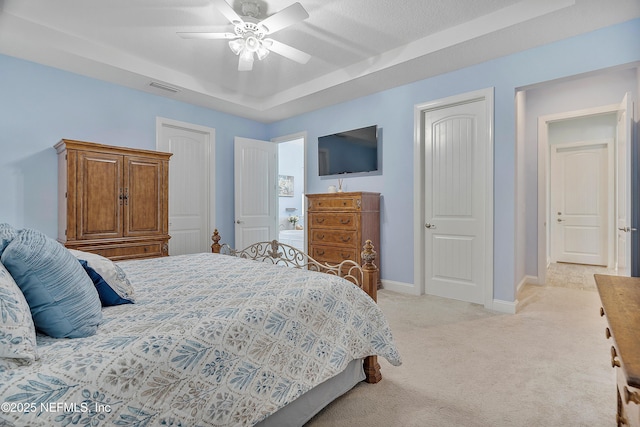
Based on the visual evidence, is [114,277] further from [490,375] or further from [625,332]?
[490,375]

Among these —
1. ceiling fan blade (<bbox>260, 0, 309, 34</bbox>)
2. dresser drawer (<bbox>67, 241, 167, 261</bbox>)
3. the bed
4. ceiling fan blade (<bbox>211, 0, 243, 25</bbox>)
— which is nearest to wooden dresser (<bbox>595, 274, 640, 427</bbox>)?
the bed

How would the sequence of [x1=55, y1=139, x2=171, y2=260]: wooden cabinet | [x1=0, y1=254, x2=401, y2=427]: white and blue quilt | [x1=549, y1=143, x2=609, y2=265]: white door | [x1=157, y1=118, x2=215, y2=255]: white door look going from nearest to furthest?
[x1=0, y1=254, x2=401, y2=427]: white and blue quilt → [x1=55, y1=139, x2=171, y2=260]: wooden cabinet → [x1=157, y1=118, x2=215, y2=255]: white door → [x1=549, y1=143, x2=609, y2=265]: white door

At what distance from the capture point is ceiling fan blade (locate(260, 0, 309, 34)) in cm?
217

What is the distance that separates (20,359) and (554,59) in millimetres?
3993

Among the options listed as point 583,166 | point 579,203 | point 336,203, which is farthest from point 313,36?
point 579,203

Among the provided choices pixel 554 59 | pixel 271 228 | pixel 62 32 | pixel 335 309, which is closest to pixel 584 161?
pixel 554 59

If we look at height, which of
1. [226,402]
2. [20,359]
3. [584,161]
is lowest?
[226,402]

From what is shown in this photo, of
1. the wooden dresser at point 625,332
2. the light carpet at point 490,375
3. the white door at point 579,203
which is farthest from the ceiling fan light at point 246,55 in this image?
Result: the white door at point 579,203

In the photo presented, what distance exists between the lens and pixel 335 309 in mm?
1608

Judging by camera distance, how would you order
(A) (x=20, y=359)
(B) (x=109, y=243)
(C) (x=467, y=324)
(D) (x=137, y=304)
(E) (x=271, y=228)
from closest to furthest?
(A) (x=20, y=359)
(D) (x=137, y=304)
(C) (x=467, y=324)
(B) (x=109, y=243)
(E) (x=271, y=228)

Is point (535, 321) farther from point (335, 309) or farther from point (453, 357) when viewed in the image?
point (335, 309)

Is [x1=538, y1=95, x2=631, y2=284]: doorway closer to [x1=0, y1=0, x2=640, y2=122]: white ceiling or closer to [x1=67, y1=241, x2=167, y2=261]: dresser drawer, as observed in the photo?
[x1=0, y1=0, x2=640, y2=122]: white ceiling

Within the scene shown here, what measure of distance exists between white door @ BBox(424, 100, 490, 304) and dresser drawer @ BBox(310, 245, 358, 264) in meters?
0.92

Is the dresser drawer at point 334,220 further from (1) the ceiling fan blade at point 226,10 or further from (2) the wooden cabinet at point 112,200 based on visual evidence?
(1) the ceiling fan blade at point 226,10
